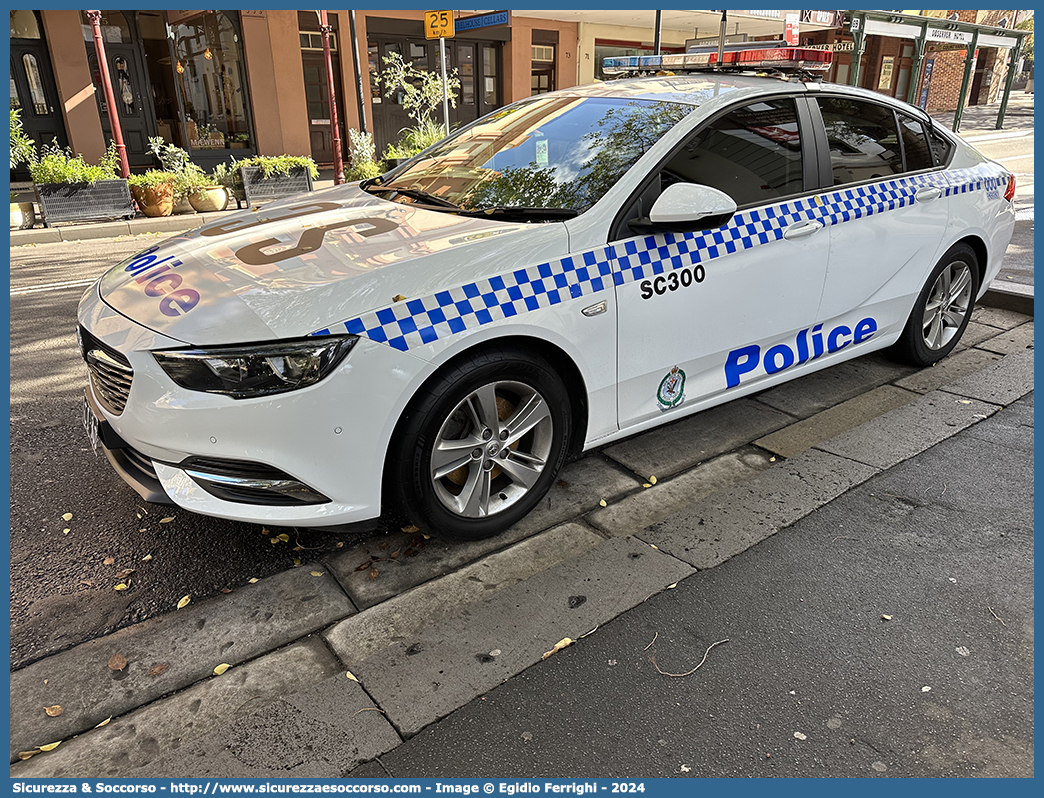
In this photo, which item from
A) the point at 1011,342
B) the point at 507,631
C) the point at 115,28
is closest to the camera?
the point at 507,631

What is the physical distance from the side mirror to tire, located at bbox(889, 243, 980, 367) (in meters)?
2.17

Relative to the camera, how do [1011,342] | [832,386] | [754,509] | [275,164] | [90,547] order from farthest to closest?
[275,164], [1011,342], [832,386], [754,509], [90,547]

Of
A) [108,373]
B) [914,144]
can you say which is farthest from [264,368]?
[914,144]

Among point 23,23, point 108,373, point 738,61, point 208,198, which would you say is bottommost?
point 208,198

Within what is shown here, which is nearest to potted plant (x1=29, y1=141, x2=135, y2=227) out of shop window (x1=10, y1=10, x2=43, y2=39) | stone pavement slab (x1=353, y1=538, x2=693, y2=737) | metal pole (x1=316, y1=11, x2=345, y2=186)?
metal pole (x1=316, y1=11, x2=345, y2=186)

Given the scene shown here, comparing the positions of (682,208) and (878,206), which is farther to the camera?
(878,206)

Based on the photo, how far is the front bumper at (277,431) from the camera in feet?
8.32

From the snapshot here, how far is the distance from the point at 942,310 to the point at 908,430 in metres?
1.20

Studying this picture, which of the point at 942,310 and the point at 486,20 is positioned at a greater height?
the point at 486,20

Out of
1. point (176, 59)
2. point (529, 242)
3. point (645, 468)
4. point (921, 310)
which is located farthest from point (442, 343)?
point (176, 59)

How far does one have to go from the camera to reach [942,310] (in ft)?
15.9

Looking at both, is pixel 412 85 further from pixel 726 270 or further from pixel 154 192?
pixel 726 270

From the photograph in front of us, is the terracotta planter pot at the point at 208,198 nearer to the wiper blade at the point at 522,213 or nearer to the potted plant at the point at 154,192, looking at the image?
the potted plant at the point at 154,192

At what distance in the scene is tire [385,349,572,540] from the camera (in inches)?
109
